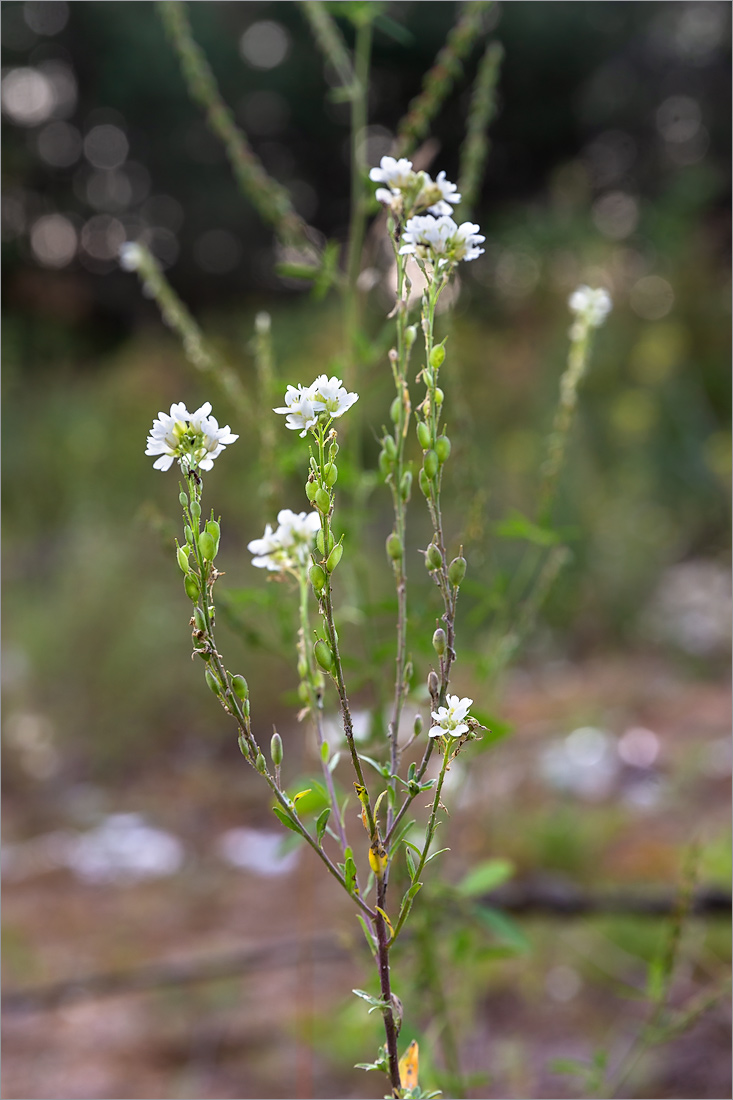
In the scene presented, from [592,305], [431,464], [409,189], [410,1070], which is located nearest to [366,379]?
[592,305]

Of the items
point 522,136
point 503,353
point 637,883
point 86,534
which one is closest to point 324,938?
point 637,883

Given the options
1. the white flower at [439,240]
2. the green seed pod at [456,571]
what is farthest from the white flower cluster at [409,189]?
the green seed pod at [456,571]

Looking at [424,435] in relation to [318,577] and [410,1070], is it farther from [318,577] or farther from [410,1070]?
[410,1070]

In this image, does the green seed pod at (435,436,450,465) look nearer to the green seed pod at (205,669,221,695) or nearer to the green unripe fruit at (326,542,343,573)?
the green unripe fruit at (326,542,343,573)

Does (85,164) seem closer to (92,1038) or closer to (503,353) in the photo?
(503,353)

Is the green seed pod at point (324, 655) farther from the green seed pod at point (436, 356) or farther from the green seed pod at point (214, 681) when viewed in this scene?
the green seed pod at point (436, 356)

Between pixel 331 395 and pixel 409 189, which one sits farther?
pixel 409 189
